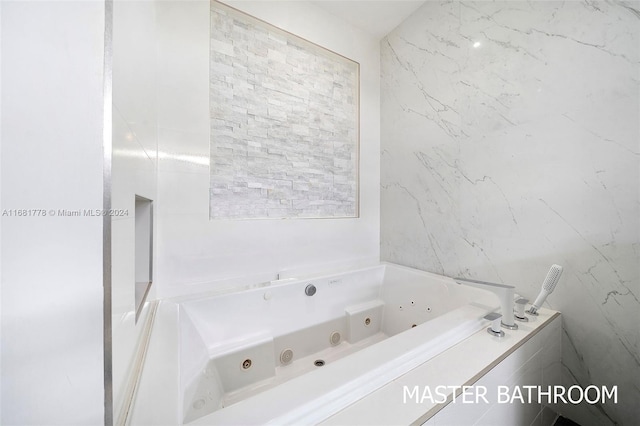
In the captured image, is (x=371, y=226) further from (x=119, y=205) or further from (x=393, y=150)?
(x=119, y=205)

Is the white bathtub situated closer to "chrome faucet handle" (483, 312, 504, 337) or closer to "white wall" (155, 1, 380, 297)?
"chrome faucet handle" (483, 312, 504, 337)

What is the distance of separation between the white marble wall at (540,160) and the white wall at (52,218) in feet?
5.40

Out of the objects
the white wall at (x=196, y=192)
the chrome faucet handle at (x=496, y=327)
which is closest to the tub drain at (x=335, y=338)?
the white wall at (x=196, y=192)

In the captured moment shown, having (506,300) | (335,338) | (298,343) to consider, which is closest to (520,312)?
(506,300)

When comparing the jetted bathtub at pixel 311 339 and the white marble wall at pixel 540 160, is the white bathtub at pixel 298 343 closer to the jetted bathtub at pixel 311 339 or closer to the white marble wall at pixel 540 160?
the jetted bathtub at pixel 311 339

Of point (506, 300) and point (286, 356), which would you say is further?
point (286, 356)

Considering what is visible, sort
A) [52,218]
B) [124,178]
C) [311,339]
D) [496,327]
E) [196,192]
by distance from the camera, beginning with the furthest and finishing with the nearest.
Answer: [311,339] < [196,192] < [496,327] < [124,178] < [52,218]

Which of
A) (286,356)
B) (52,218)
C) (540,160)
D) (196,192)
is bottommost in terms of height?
(286,356)

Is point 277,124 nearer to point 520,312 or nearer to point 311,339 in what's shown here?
point 311,339

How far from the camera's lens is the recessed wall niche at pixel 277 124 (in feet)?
4.42

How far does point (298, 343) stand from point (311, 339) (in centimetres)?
9

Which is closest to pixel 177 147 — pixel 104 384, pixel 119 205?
pixel 119 205

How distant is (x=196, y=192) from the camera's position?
1.27 metres

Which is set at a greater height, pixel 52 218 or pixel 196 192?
pixel 196 192
